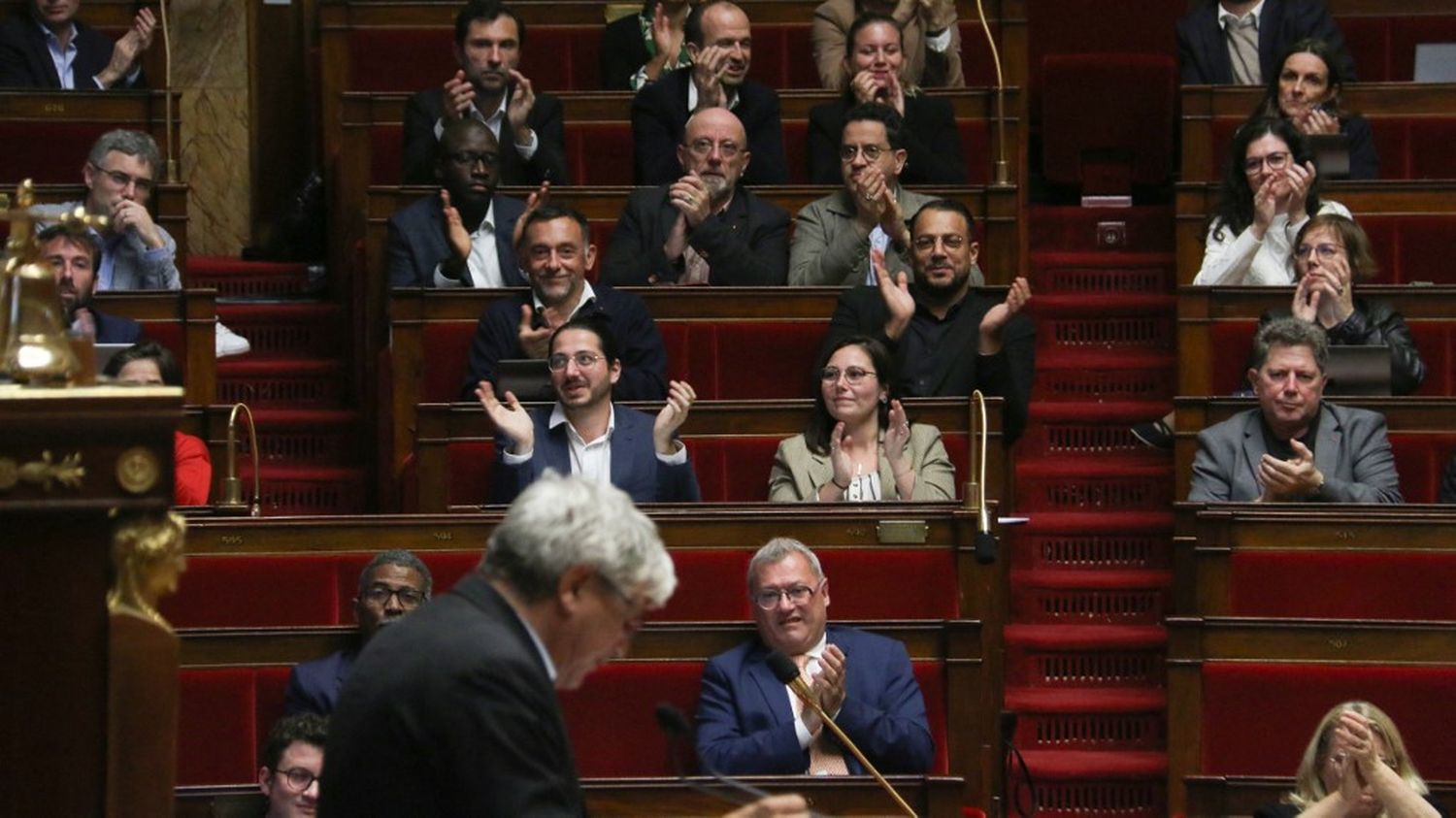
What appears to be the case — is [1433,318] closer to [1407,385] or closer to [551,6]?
[1407,385]

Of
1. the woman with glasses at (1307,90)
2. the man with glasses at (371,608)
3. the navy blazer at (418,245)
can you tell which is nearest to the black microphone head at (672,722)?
the man with glasses at (371,608)

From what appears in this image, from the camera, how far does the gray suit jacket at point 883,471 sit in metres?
4.59

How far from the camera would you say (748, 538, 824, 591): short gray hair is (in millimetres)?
3949

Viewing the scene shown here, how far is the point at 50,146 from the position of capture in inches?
228

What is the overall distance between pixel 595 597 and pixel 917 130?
376 centimetres

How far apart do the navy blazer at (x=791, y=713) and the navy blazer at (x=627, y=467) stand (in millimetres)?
586

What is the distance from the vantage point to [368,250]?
5523 millimetres

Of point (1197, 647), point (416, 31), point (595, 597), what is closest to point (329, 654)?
point (1197, 647)

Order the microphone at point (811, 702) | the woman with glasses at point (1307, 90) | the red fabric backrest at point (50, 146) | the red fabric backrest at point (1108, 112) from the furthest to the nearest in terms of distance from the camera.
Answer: the red fabric backrest at point (1108, 112) → the red fabric backrest at point (50, 146) → the woman with glasses at point (1307, 90) → the microphone at point (811, 702)

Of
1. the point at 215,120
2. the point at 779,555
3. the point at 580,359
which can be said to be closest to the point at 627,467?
the point at 580,359

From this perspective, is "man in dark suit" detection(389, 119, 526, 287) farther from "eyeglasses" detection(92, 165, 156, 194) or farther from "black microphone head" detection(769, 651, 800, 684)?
"black microphone head" detection(769, 651, 800, 684)

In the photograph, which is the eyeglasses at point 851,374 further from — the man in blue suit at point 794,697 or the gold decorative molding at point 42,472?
the gold decorative molding at point 42,472

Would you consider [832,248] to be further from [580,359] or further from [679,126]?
[580,359]

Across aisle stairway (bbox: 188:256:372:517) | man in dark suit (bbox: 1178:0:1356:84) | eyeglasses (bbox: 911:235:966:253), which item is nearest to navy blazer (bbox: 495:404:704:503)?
eyeglasses (bbox: 911:235:966:253)
